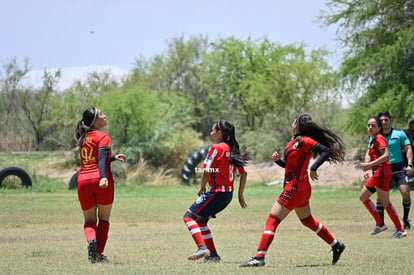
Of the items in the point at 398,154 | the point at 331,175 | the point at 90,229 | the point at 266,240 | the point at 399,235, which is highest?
the point at 398,154

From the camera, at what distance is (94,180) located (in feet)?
30.2

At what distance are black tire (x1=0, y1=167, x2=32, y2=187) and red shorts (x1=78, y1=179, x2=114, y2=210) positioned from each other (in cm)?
1777

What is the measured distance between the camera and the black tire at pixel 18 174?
26.2m

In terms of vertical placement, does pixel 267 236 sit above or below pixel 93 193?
below

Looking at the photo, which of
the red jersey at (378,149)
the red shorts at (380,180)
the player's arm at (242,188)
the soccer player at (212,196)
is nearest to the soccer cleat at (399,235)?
the red shorts at (380,180)

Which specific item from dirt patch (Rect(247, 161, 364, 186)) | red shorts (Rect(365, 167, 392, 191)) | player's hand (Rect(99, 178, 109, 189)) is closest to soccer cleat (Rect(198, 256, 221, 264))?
player's hand (Rect(99, 178, 109, 189))

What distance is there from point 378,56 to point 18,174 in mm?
14592

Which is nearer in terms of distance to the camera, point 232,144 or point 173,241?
point 232,144

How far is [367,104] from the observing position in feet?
98.1

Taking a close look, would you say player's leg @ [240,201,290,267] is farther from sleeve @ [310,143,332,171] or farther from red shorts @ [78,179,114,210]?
red shorts @ [78,179,114,210]

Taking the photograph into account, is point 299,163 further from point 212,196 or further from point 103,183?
point 103,183


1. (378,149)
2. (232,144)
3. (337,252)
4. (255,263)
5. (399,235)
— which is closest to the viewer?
(255,263)

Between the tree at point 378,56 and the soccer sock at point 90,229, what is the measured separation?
67.0 ft

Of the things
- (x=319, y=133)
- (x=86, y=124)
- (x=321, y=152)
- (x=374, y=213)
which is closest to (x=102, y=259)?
(x=86, y=124)
